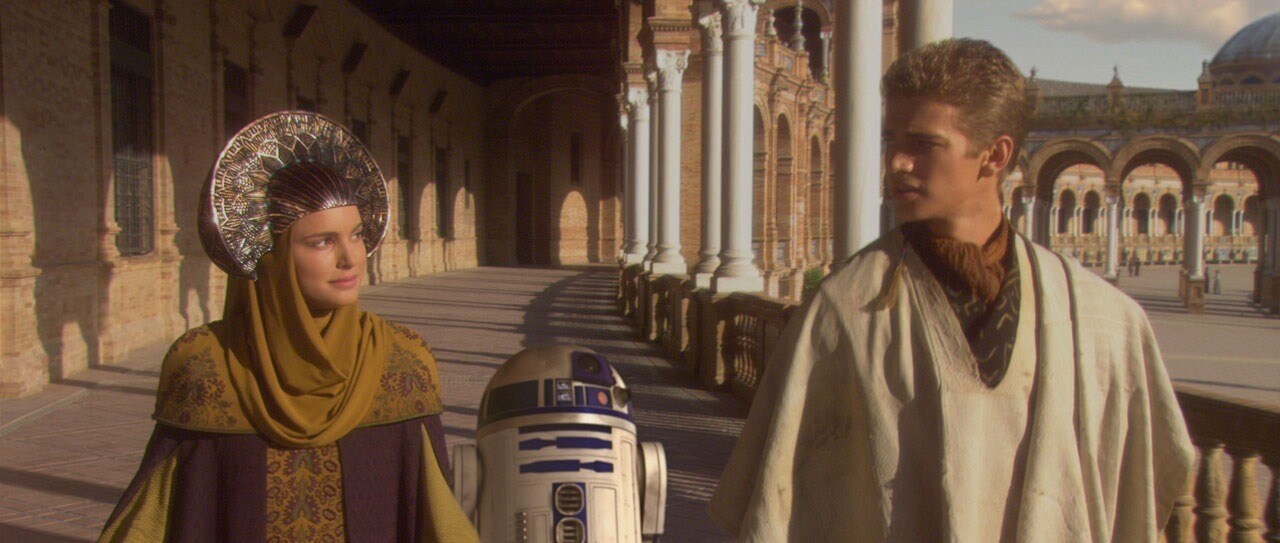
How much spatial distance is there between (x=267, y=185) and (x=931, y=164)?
4.52ft

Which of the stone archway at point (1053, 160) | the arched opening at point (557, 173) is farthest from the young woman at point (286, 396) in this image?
the stone archway at point (1053, 160)

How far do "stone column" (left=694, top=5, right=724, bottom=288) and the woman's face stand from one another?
10967mm

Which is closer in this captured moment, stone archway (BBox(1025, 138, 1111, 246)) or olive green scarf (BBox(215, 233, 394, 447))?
olive green scarf (BBox(215, 233, 394, 447))

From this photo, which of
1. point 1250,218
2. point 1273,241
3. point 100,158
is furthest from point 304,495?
point 1250,218

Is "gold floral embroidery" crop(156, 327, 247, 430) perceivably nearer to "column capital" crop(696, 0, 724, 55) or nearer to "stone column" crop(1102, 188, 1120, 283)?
"column capital" crop(696, 0, 724, 55)

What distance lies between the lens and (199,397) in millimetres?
2295

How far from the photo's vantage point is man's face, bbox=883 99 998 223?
1.97 meters

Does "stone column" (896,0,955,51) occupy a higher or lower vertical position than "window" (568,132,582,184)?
lower

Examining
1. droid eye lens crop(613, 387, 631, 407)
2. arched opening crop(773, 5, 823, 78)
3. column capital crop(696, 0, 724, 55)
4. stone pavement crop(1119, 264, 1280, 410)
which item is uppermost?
arched opening crop(773, 5, 823, 78)

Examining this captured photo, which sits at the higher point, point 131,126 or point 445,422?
point 131,126

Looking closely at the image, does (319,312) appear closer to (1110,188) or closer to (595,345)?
(595,345)

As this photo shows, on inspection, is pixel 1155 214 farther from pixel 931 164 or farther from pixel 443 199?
pixel 931 164

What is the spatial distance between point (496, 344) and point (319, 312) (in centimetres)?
1198

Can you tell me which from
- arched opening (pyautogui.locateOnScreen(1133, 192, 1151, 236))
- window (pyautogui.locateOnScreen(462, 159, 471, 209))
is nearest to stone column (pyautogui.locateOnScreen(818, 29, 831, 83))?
window (pyautogui.locateOnScreen(462, 159, 471, 209))
